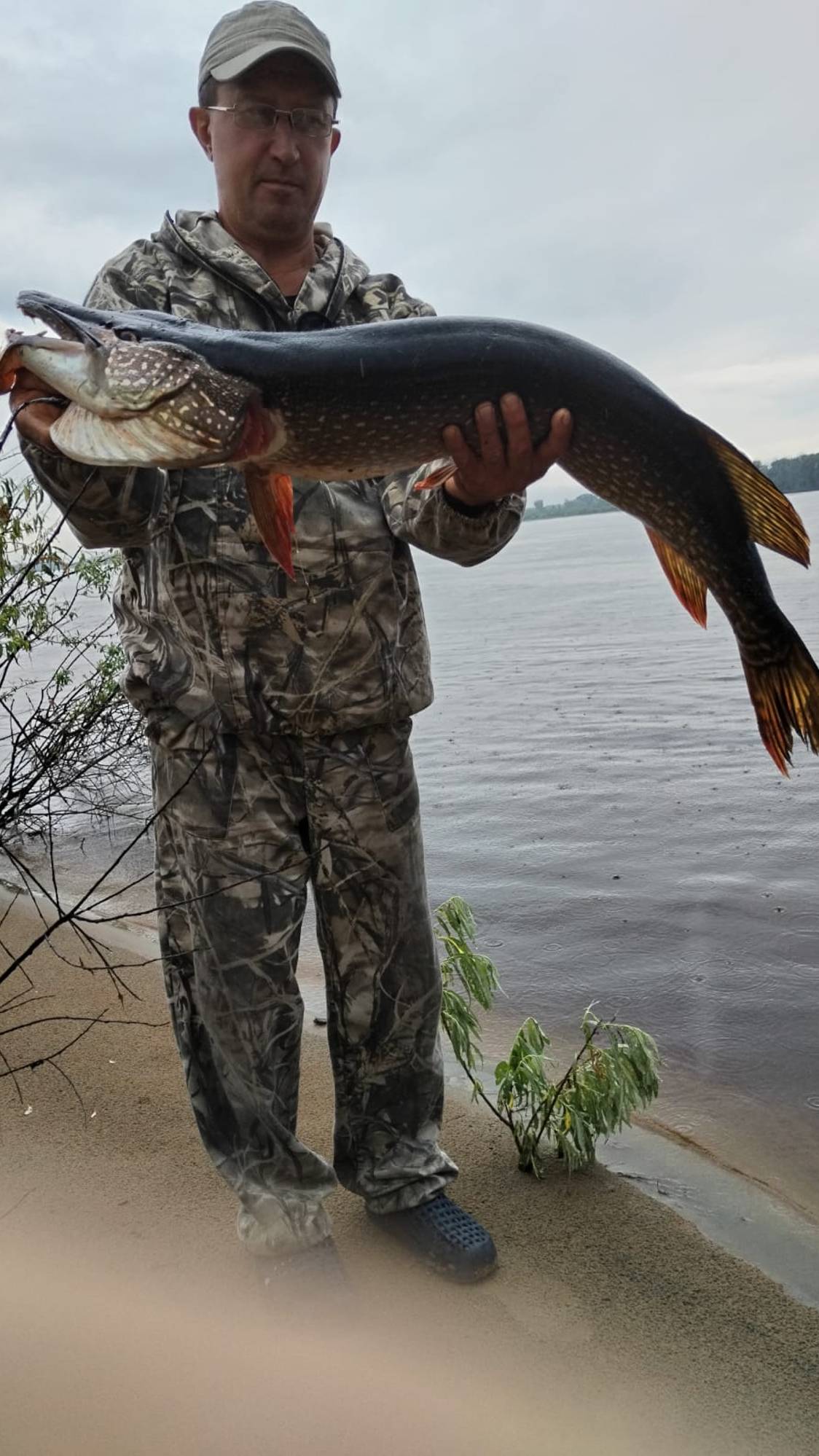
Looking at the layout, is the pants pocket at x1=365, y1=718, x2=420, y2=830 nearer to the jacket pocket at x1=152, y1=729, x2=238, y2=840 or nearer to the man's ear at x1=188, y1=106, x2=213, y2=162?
the jacket pocket at x1=152, y1=729, x2=238, y2=840

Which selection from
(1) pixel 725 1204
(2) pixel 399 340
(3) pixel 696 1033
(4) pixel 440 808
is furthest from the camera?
(4) pixel 440 808

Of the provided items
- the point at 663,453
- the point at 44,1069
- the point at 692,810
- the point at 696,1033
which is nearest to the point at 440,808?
the point at 692,810

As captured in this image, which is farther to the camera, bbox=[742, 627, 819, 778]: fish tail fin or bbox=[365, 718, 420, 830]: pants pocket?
bbox=[365, 718, 420, 830]: pants pocket

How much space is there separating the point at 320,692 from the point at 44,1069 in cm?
220

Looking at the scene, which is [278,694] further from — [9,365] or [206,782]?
[9,365]

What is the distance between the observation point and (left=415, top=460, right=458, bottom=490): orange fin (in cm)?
266

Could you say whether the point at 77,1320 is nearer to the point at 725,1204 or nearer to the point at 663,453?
the point at 725,1204

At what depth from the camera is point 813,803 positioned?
7.92 meters

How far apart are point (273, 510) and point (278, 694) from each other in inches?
21.2

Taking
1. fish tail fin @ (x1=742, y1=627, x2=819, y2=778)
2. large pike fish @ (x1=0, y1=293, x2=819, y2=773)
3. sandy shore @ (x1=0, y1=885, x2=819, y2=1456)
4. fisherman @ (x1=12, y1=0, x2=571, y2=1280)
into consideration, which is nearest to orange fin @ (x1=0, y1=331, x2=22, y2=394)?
large pike fish @ (x1=0, y1=293, x2=819, y2=773)

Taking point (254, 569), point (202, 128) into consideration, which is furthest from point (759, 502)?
point (202, 128)

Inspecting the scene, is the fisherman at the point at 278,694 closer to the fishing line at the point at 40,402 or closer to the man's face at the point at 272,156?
the man's face at the point at 272,156

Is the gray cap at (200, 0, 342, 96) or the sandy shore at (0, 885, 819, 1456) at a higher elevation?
the gray cap at (200, 0, 342, 96)

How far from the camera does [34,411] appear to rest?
2.35 m
